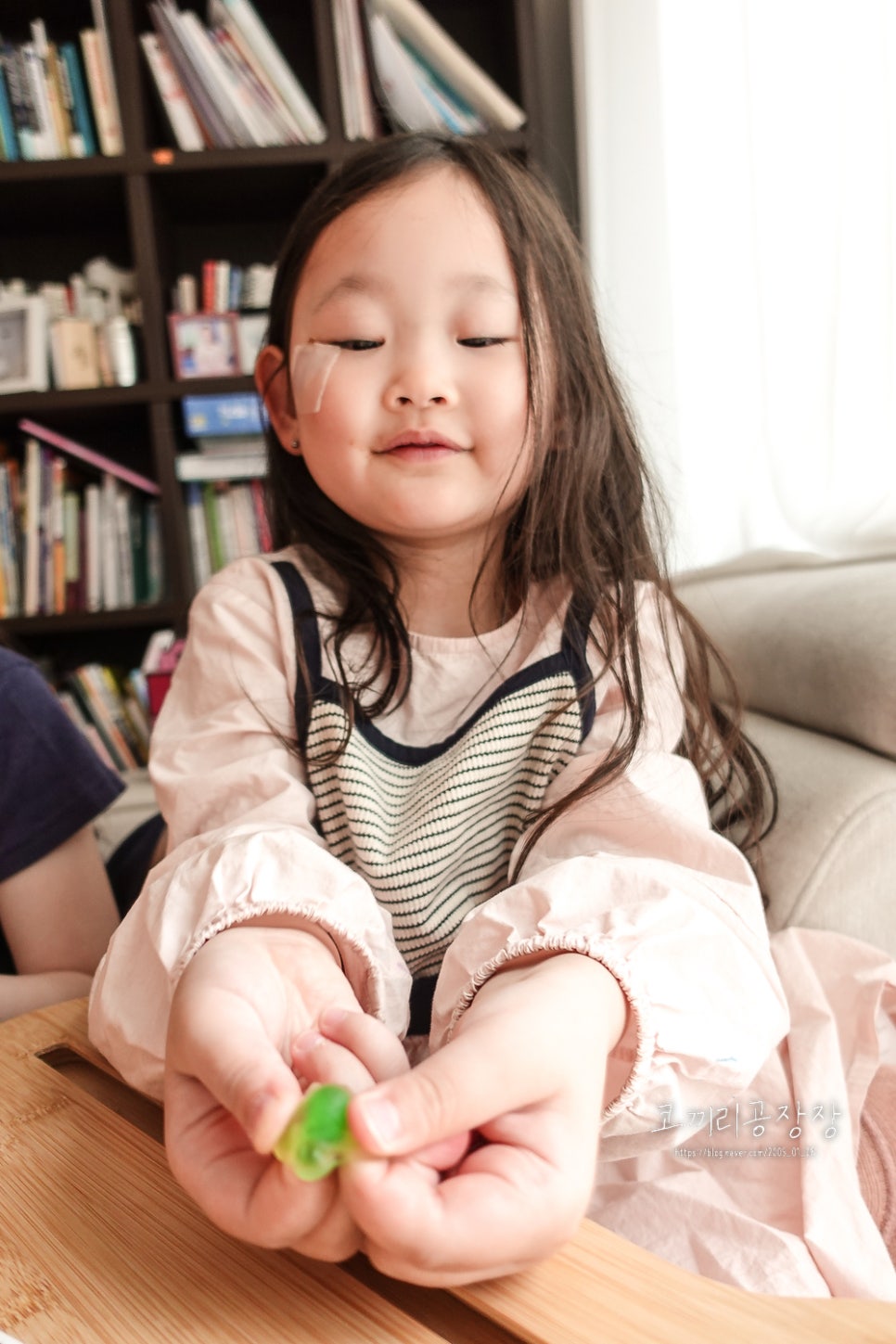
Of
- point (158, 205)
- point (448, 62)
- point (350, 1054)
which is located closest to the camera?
point (350, 1054)

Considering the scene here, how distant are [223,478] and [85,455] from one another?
0.31 meters

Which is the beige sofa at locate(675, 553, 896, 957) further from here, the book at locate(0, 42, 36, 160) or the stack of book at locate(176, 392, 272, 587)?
the book at locate(0, 42, 36, 160)

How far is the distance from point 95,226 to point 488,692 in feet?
6.45

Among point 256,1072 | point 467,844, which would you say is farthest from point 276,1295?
point 467,844

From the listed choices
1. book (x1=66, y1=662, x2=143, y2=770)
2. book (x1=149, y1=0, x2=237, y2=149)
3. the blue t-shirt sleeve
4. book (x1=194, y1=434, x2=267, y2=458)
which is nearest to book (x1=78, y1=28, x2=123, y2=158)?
book (x1=149, y1=0, x2=237, y2=149)

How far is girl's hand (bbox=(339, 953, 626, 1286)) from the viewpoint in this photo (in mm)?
358

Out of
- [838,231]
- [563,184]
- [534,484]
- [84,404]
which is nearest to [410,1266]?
[534,484]

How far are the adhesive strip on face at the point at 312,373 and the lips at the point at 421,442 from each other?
66 mm

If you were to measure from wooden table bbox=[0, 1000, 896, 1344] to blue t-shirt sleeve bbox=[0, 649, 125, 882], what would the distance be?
487 millimetres

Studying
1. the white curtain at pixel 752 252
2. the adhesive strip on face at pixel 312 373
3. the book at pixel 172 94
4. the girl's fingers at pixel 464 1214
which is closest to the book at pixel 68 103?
the book at pixel 172 94

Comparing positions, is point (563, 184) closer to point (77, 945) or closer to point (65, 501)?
point (65, 501)

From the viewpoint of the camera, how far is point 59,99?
2000 millimetres

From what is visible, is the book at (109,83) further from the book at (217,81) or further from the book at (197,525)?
the book at (197,525)

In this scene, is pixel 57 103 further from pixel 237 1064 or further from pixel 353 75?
pixel 237 1064
